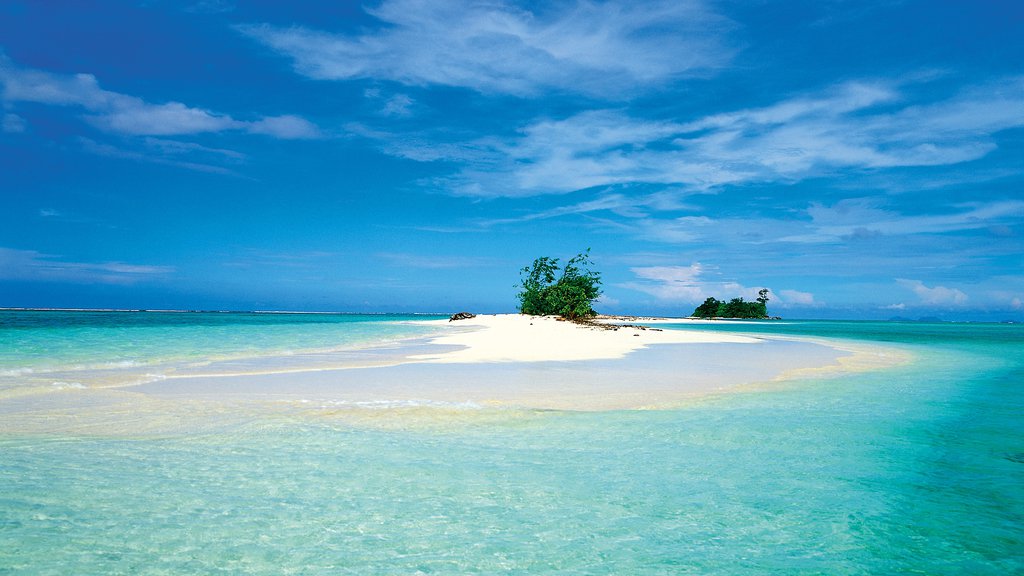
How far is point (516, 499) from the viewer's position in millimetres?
4750

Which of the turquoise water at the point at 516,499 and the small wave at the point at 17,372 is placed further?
the small wave at the point at 17,372

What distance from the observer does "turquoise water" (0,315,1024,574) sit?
3719 millimetres

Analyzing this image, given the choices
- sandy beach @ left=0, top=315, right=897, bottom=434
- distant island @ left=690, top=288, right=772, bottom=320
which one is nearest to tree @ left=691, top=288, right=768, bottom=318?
distant island @ left=690, top=288, right=772, bottom=320

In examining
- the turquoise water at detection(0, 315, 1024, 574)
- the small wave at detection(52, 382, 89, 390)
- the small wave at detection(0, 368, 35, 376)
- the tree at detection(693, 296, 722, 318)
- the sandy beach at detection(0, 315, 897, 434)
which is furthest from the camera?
the tree at detection(693, 296, 722, 318)

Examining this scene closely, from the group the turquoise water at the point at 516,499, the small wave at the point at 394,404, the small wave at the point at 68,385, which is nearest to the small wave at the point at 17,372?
the small wave at the point at 68,385

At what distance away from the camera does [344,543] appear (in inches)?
153

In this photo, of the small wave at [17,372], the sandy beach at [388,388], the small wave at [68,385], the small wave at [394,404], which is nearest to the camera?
the sandy beach at [388,388]

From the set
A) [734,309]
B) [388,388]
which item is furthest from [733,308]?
[388,388]

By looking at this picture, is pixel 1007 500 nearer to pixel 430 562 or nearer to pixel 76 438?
pixel 430 562

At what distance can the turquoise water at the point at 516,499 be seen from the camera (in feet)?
12.2

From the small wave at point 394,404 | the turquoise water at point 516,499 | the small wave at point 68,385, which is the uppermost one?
the small wave at point 394,404

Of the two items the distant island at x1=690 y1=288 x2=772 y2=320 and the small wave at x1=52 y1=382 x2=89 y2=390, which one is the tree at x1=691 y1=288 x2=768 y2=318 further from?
the small wave at x1=52 y1=382 x2=89 y2=390

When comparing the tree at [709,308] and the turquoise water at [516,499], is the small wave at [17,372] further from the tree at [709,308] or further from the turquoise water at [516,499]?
the tree at [709,308]

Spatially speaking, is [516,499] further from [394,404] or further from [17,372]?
[17,372]
